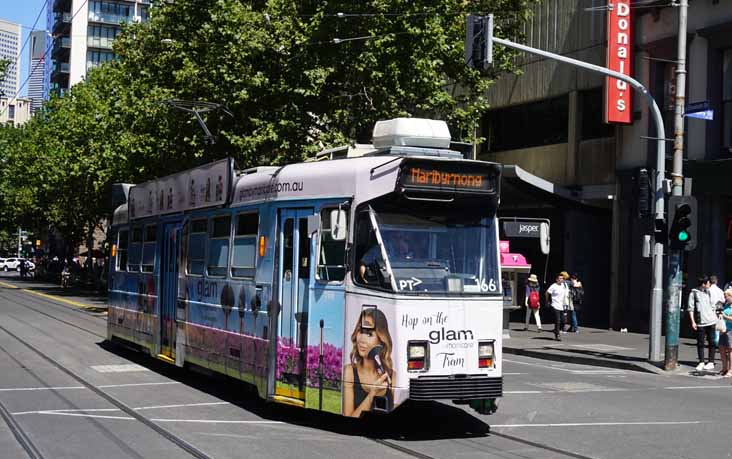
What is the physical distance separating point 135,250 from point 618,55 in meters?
16.6

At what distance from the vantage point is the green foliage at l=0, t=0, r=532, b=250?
2908 centimetres

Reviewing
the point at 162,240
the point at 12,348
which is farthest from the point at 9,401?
the point at 12,348

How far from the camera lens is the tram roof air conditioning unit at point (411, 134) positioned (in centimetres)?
1208

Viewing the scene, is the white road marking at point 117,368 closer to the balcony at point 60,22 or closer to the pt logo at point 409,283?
the pt logo at point 409,283

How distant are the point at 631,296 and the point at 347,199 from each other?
20.8 meters

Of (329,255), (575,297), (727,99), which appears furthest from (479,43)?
(575,297)

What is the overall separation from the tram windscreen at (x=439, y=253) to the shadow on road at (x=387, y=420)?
5.56 ft

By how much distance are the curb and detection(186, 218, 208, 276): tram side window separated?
33.0 feet

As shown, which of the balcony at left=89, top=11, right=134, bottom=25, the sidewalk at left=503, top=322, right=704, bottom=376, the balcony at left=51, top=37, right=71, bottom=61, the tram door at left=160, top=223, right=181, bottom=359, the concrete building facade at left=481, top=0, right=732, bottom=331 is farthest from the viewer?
the balcony at left=51, top=37, right=71, bottom=61

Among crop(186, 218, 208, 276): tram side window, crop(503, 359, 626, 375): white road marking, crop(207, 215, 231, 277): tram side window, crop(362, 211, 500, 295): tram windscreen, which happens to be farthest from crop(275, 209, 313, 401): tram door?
crop(503, 359, 626, 375): white road marking

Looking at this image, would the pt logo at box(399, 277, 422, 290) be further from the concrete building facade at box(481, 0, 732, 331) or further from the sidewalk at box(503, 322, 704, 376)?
the concrete building facade at box(481, 0, 732, 331)

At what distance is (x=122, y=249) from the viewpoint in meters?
19.4

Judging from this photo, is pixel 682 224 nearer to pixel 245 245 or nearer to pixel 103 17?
pixel 245 245

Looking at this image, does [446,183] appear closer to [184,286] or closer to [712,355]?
[184,286]
